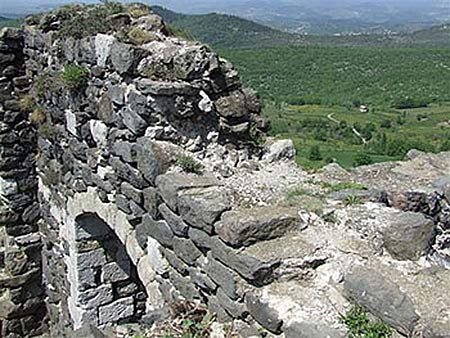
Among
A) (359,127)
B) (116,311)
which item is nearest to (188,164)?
(116,311)

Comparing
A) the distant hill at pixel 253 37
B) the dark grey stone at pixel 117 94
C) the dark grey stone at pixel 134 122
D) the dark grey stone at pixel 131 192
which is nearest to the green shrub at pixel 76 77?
the dark grey stone at pixel 117 94

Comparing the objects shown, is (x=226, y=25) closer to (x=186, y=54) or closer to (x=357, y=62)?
(x=357, y=62)

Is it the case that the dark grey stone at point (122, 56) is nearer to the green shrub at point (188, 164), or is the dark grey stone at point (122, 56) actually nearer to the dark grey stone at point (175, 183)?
the green shrub at point (188, 164)

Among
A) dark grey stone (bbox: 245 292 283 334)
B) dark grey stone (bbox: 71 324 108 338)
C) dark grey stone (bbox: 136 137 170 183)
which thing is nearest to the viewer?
dark grey stone (bbox: 245 292 283 334)

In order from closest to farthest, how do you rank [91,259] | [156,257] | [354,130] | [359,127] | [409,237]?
[409,237], [156,257], [91,259], [354,130], [359,127]

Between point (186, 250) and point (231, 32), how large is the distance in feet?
264

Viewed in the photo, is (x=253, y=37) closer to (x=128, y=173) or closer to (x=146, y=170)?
(x=128, y=173)

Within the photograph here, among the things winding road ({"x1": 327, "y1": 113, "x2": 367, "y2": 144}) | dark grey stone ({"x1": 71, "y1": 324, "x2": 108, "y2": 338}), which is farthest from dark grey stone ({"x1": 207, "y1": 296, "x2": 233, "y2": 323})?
winding road ({"x1": 327, "y1": 113, "x2": 367, "y2": 144})

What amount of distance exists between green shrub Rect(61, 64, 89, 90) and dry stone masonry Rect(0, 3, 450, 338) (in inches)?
0.8

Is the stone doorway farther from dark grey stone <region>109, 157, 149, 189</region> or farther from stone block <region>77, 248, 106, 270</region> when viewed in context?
dark grey stone <region>109, 157, 149, 189</region>

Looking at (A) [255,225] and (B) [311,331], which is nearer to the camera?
(B) [311,331]

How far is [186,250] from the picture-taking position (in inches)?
159

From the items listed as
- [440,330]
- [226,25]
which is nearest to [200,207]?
[440,330]

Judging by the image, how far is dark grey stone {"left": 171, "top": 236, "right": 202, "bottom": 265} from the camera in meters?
3.94
